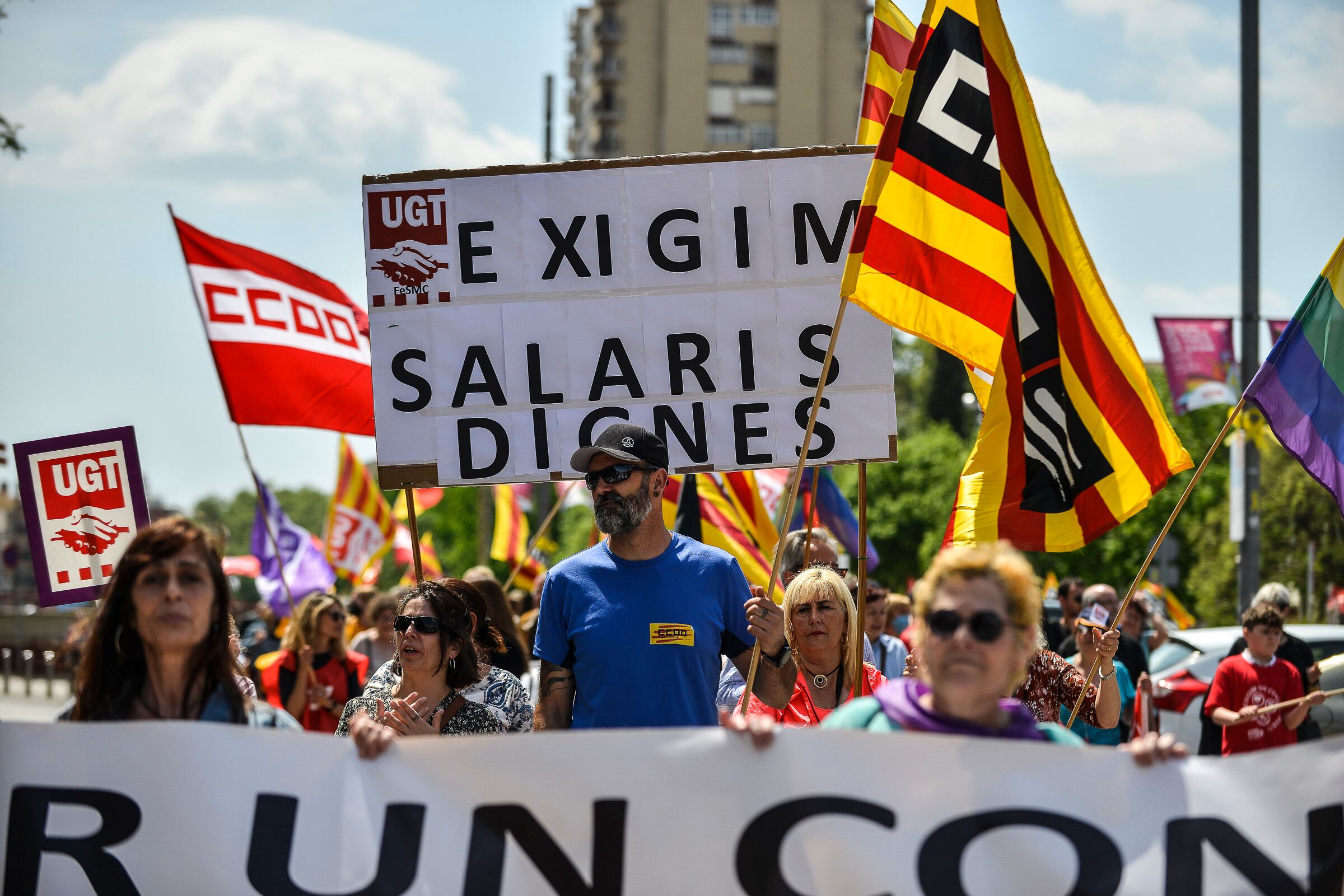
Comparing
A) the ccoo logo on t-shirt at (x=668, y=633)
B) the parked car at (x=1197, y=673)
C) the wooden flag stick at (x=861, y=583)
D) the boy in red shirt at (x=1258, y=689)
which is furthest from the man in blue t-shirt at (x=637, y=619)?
the parked car at (x=1197, y=673)

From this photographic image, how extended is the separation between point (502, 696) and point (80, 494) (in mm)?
2335

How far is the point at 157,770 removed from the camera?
3697 mm

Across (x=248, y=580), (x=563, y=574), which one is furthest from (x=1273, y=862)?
(x=248, y=580)

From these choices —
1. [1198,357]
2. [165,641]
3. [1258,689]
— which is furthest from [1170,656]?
[165,641]

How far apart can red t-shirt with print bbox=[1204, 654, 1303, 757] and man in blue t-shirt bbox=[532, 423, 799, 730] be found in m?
4.47

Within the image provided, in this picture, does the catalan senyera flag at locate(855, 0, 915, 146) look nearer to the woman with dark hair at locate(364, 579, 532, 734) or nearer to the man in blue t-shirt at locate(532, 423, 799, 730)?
the man in blue t-shirt at locate(532, 423, 799, 730)

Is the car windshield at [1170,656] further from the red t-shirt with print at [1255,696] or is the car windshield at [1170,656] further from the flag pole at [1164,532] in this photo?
the flag pole at [1164,532]

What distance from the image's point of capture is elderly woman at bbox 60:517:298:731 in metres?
3.42

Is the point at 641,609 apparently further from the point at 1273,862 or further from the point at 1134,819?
the point at 1273,862

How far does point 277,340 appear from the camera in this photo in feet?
25.6

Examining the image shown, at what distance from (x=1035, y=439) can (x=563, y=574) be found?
1717mm

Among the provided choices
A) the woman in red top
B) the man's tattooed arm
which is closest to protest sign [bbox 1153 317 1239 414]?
the woman in red top

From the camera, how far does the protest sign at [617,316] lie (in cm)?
552

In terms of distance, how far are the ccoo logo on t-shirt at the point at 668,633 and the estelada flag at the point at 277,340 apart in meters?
3.67
